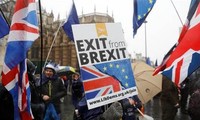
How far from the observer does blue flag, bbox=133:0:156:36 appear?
8164 mm

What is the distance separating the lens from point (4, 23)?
4.59 m

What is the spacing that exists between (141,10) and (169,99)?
2251 millimetres

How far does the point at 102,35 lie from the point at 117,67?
1.59ft

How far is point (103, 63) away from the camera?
466 centimetres

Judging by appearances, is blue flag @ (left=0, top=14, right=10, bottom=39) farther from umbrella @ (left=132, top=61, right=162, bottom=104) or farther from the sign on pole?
umbrella @ (left=132, top=61, right=162, bottom=104)

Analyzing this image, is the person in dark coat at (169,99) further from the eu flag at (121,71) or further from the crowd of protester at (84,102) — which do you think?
the eu flag at (121,71)

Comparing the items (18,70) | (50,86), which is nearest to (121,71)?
(18,70)

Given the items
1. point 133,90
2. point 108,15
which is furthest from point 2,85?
point 108,15

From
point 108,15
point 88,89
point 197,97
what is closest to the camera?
point 197,97

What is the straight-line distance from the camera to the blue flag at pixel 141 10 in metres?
8.16

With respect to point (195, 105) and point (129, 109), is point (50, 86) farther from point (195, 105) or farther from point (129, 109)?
point (195, 105)

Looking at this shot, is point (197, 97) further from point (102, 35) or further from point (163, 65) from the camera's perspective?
point (102, 35)

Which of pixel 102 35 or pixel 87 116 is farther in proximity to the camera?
pixel 87 116

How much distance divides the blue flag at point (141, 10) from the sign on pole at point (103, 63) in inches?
133
